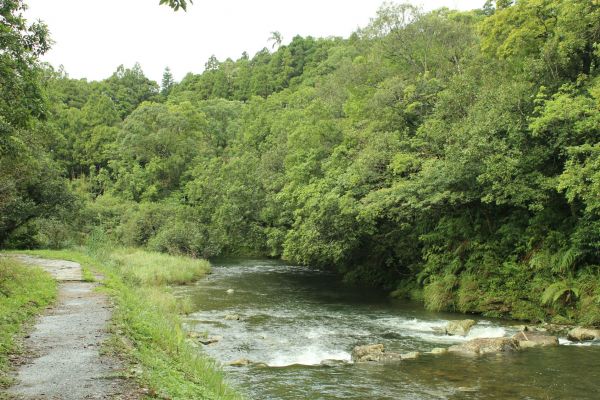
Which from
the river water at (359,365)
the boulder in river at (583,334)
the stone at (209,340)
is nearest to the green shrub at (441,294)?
the river water at (359,365)

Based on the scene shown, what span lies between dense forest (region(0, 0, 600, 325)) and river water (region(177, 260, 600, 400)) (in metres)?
3.49

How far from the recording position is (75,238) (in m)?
38.4

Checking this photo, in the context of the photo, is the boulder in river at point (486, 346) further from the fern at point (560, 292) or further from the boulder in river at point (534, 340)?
the fern at point (560, 292)

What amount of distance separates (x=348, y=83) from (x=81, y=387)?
33.6 meters

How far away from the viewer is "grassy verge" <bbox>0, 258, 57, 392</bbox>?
8984mm

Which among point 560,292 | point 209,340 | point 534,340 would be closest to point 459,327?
point 534,340

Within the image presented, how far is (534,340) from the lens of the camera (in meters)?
16.3

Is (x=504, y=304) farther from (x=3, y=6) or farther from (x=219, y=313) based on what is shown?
(x=3, y=6)

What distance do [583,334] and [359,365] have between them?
8006mm

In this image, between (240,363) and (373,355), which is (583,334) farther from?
(240,363)

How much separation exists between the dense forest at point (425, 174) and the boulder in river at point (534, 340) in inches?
108

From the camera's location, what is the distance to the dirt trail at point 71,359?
7129 millimetres

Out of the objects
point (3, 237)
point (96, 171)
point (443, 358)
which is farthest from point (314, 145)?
point (96, 171)

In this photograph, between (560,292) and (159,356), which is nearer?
(159,356)
